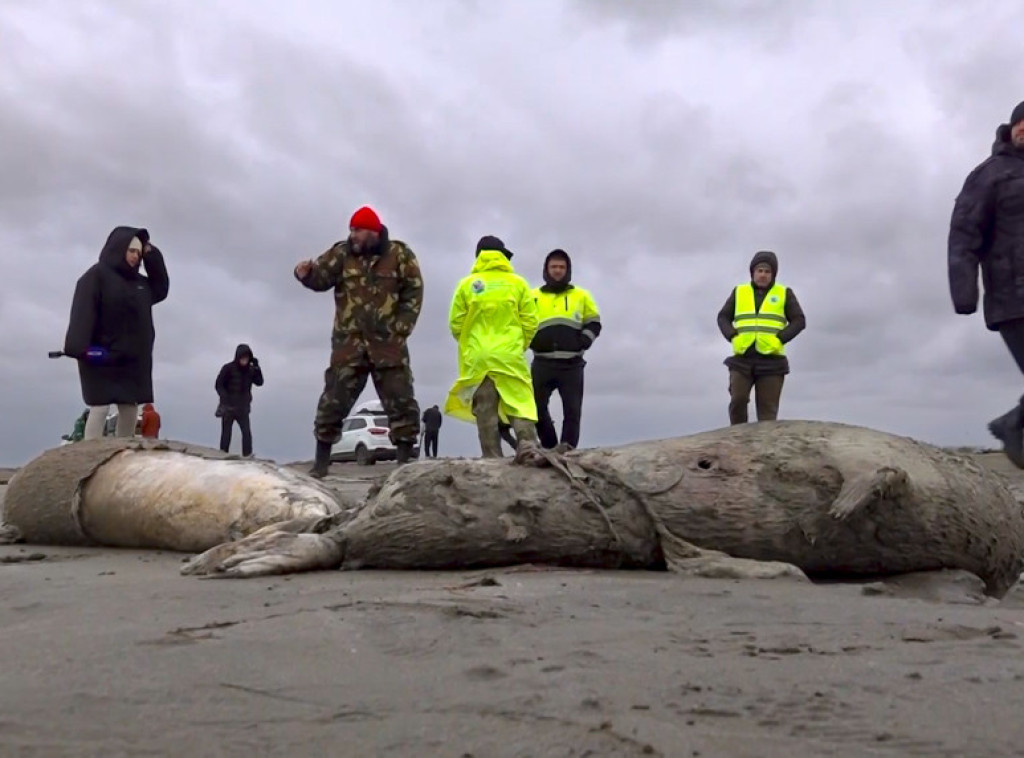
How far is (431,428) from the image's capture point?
2373cm

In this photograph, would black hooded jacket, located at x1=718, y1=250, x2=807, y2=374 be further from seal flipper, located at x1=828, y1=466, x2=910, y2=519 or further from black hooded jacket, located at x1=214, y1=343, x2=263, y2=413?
black hooded jacket, located at x1=214, y1=343, x2=263, y2=413

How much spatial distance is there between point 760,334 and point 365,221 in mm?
3202

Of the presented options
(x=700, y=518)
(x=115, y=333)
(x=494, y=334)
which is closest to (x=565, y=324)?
(x=494, y=334)

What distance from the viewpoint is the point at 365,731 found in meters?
1.77

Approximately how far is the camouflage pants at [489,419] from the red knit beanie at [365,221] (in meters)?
1.54

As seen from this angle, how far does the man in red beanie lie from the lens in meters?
8.31

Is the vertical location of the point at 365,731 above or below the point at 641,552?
below

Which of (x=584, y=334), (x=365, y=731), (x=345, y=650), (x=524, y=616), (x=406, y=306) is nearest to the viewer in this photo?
(x=365, y=731)

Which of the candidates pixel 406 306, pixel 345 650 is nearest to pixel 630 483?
pixel 345 650

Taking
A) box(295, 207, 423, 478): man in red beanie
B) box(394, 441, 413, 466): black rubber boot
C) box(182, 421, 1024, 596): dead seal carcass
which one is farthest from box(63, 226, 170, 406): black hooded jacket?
box(182, 421, 1024, 596): dead seal carcass

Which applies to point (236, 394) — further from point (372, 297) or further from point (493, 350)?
point (493, 350)

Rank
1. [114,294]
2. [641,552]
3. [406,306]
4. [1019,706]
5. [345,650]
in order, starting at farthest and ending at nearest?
[406,306], [114,294], [641,552], [345,650], [1019,706]

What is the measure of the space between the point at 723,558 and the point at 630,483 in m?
0.48

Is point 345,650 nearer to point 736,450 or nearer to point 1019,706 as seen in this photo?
point 1019,706
